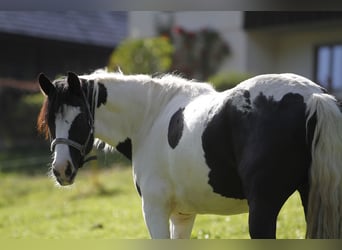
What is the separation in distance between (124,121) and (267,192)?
1377mm

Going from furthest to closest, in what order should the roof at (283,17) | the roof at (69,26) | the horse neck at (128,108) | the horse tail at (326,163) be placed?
the roof at (69,26), the roof at (283,17), the horse neck at (128,108), the horse tail at (326,163)

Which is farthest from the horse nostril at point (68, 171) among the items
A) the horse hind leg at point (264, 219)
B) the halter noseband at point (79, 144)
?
the horse hind leg at point (264, 219)

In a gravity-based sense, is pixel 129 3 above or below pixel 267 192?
above

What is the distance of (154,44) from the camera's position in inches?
467

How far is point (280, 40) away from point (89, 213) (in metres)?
9.44

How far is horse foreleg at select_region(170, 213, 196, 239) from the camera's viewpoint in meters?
3.89

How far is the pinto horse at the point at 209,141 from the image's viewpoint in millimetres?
2807

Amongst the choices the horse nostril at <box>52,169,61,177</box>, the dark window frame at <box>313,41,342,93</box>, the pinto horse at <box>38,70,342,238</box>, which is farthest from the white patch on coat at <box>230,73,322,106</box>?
the dark window frame at <box>313,41,342,93</box>

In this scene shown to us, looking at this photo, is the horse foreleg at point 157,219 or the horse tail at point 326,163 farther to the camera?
the horse foreleg at point 157,219

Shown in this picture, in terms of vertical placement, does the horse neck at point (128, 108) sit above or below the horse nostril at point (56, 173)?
above

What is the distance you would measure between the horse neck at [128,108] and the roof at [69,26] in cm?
1444

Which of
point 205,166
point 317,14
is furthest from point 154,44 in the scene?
point 205,166

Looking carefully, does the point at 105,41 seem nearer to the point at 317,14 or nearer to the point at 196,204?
the point at 317,14

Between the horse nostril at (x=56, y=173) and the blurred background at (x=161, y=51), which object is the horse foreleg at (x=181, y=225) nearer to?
the horse nostril at (x=56, y=173)
